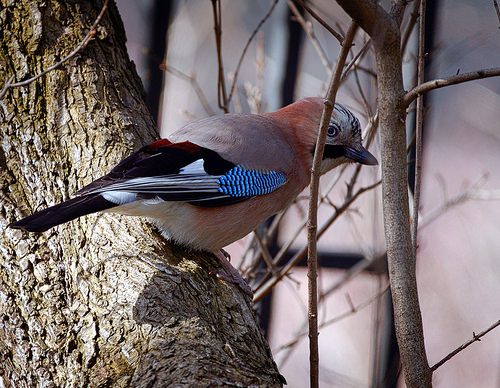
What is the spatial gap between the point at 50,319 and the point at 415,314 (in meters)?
1.40

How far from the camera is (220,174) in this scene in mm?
3027

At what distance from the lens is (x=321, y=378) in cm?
577

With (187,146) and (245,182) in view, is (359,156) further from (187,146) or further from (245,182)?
(187,146)

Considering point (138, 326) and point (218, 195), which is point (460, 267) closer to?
point (218, 195)

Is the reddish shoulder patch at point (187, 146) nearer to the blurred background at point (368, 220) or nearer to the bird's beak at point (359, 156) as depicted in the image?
the bird's beak at point (359, 156)

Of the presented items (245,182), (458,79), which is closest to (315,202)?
(458,79)

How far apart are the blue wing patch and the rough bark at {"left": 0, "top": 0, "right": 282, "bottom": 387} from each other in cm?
36

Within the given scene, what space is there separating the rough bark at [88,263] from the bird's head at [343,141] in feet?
3.02

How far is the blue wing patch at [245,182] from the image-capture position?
3.04m

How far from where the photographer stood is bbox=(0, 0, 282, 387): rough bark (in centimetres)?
218

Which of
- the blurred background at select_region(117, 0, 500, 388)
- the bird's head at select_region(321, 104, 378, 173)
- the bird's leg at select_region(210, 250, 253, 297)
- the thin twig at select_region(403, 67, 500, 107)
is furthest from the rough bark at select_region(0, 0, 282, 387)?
the blurred background at select_region(117, 0, 500, 388)

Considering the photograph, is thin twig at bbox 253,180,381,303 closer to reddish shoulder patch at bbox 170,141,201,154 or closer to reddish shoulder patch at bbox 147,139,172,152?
reddish shoulder patch at bbox 170,141,201,154

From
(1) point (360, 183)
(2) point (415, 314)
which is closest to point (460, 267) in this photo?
(1) point (360, 183)

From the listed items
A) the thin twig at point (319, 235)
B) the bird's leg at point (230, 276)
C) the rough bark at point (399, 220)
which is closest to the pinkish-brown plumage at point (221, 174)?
the bird's leg at point (230, 276)
